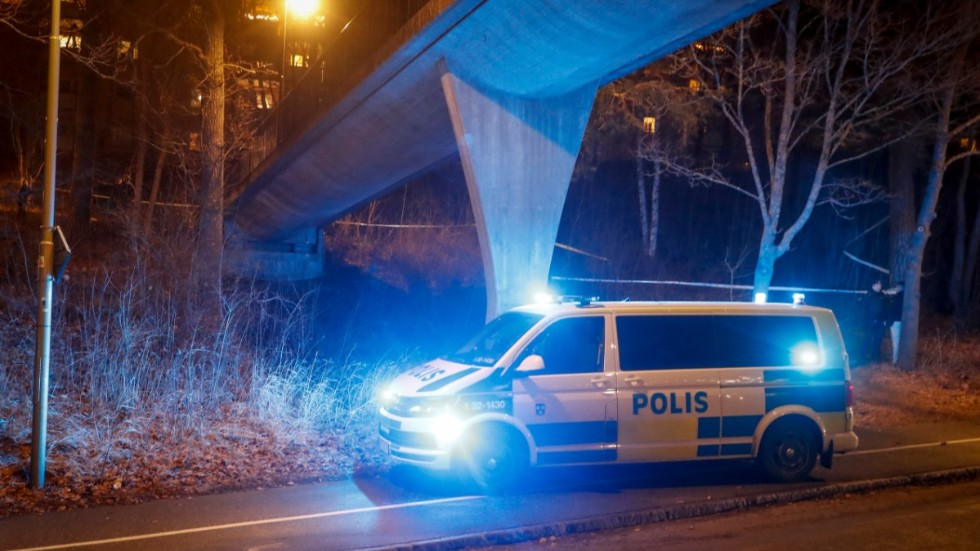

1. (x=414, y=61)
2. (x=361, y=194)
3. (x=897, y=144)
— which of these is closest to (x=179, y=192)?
(x=361, y=194)

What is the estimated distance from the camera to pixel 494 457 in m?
8.43

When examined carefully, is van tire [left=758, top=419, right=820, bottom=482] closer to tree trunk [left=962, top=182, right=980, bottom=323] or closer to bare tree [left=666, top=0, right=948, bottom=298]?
bare tree [left=666, top=0, right=948, bottom=298]

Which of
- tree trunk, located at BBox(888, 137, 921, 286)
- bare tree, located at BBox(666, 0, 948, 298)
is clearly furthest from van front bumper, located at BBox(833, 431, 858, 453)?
tree trunk, located at BBox(888, 137, 921, 286)

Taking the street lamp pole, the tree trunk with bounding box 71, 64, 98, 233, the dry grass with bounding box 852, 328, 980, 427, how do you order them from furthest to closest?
1. the tree trunk with bounding box 71, 64, 98, 233
2. the dry grass with bounding box 852, 328, 980, 427
3. the street lamp pole

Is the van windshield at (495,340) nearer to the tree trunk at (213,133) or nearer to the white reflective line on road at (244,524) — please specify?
the white reflective line on road at (244,524)

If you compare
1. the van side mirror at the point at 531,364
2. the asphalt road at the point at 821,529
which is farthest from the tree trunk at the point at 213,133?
the asphalt road at the point at 821,529

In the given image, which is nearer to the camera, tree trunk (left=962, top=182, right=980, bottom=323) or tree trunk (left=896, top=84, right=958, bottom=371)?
tree trunk (left=896, top=84, right=958, bottom=371)

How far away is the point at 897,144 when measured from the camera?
2028 centimetres

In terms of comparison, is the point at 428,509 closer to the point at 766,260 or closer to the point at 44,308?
the point at 44,308

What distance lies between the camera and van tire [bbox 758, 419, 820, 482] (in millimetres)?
9070

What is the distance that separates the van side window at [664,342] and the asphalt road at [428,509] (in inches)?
52.0

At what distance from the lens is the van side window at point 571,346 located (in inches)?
340

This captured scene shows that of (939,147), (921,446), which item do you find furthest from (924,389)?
(921,446)

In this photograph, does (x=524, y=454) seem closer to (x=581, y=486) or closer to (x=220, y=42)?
(x=581, y=486)
